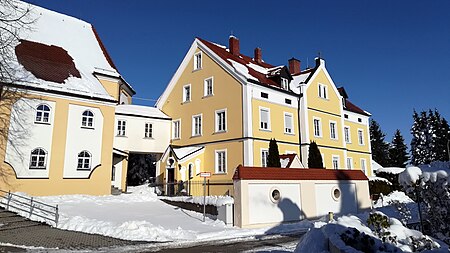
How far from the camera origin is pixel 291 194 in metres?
18.2

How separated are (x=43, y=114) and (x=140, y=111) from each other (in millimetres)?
8935

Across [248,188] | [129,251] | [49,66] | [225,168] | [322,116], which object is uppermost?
[49,66]

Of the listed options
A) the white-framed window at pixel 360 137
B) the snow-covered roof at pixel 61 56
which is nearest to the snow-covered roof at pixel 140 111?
the snow-covered roof at pixel 61 56

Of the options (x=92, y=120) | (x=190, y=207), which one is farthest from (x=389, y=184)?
(x=92, y=120)

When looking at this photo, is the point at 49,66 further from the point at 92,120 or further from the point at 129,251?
the point at 129,251

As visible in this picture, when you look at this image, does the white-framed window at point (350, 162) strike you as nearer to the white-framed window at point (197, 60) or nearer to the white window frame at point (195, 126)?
the white window frame at point (195, 126)

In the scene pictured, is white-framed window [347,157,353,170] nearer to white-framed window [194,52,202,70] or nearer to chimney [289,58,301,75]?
chimney [289,58,301,75]

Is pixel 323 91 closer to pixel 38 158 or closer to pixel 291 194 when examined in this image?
pixel 291 194

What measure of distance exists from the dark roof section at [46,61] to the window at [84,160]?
531cm

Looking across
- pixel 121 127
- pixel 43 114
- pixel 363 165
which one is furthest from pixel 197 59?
pixel 363 165

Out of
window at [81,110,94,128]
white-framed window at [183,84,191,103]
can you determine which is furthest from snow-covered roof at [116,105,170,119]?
window at [81,110,94,128]

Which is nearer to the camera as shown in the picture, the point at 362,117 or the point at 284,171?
the point at 284,171

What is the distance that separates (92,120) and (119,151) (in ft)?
12.5

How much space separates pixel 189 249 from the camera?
11.2m
